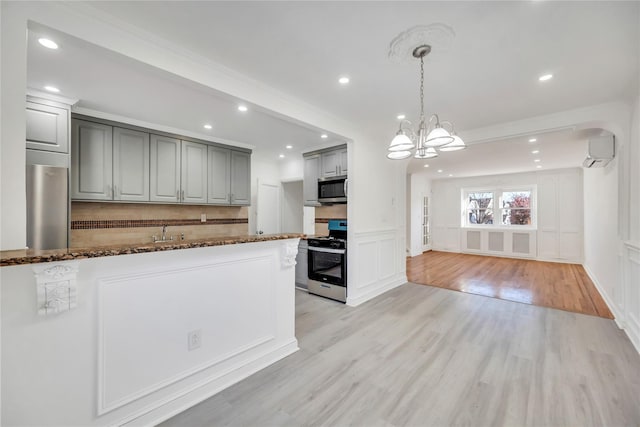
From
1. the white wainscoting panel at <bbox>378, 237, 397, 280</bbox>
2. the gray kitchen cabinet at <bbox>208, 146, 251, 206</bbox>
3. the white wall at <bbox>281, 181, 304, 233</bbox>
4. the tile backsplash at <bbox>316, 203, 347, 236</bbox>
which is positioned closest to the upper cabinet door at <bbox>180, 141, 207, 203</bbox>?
the gray kitchen cabinet at <bbox>208, 146, 251, 206</bbox>

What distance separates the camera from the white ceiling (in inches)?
62.7

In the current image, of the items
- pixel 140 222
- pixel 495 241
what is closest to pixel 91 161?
pixel 140 222

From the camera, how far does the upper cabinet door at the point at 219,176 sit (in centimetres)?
406

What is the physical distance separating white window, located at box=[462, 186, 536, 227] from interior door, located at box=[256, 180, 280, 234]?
20.5 ft

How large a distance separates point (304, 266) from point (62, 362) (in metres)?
3.22

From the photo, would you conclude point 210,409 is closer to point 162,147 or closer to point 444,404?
point 444,404

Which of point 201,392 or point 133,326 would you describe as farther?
point 201,392

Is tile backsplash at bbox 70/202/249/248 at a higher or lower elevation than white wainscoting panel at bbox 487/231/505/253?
higher

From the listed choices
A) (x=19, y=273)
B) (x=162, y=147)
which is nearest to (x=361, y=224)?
(x=162, y=147)

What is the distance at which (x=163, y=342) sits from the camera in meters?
1.67

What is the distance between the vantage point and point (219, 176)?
4.15m

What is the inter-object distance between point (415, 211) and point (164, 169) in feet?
22.0

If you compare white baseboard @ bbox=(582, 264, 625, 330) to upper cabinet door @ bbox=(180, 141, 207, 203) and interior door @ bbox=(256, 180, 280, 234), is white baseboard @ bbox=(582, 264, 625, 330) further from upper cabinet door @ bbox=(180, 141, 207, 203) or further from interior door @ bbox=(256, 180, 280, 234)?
upper cabinet door @ bbox=(180, 141, 207, 203)

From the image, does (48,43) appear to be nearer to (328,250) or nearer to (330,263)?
(328,250)
